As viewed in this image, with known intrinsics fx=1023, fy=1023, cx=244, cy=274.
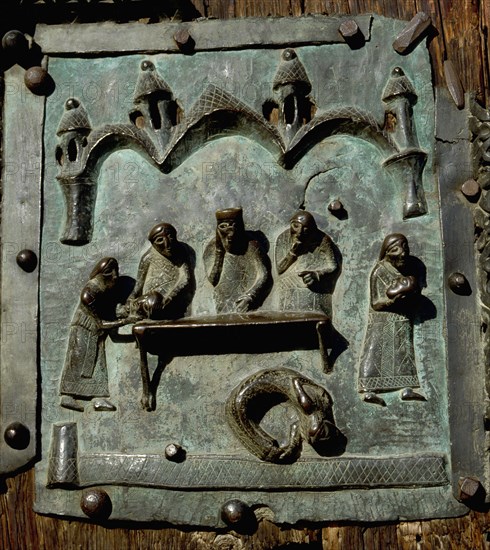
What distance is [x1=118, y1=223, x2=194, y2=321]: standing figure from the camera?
126 inches

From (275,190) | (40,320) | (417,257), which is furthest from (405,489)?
(40,320)

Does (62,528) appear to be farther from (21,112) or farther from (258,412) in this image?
(21,112)

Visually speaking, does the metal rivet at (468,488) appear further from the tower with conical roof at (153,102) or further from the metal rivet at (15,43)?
the metal rivet at (15,43)

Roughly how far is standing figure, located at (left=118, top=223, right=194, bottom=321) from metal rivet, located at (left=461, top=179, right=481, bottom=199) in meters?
0.90

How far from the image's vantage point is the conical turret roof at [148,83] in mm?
3346

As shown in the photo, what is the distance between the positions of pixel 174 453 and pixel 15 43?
145cm

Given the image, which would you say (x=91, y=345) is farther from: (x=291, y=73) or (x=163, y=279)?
(x=291, y=73)

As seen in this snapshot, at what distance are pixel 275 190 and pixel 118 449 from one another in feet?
3.16

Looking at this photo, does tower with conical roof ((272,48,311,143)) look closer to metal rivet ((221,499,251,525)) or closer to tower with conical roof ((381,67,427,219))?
tower with conical roof ((381,67,427,219))

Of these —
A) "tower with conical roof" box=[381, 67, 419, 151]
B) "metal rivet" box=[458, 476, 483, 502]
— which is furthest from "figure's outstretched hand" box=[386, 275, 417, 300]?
"metal rivet" box=[458, 476, 483, 502]

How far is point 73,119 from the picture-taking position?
3.37 meters

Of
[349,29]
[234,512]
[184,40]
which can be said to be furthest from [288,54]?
[234,512]

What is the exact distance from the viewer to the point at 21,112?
3410 millimetres

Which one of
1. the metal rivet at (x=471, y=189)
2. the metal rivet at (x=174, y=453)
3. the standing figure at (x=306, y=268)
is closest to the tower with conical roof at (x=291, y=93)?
the standing figure at (x=306, y=268)
